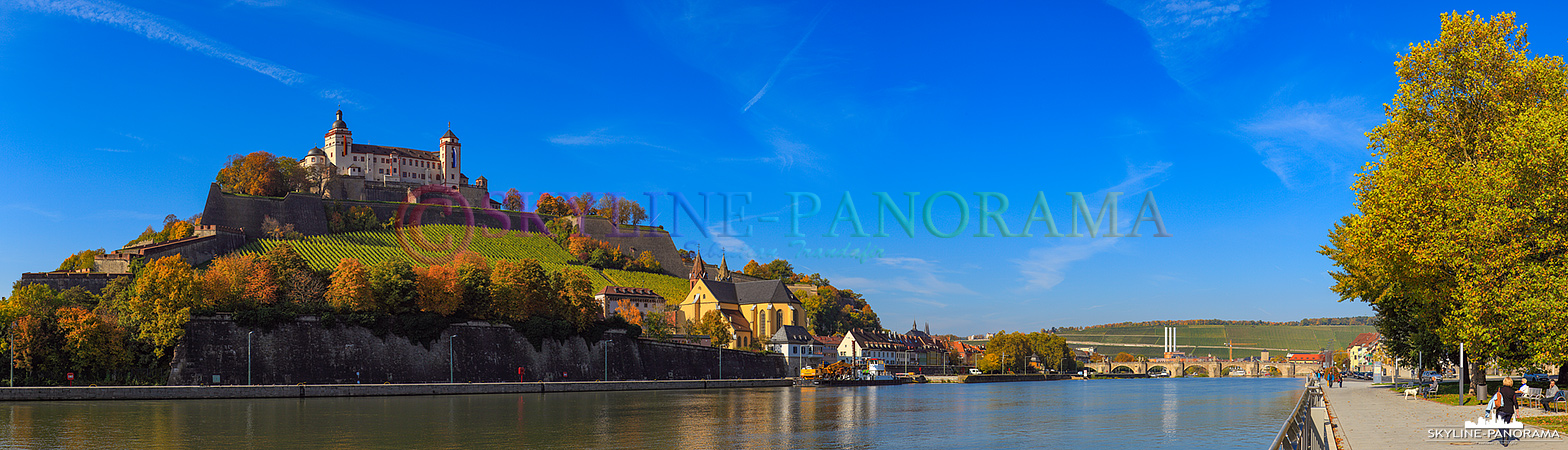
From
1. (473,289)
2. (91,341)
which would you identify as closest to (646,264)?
(473,289)

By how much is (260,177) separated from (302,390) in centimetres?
6067

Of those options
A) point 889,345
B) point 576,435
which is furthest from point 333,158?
point 576,435

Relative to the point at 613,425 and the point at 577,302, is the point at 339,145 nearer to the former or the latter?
the point at 577,302

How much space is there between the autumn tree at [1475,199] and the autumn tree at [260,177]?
99.7 m

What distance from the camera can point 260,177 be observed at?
345 ft

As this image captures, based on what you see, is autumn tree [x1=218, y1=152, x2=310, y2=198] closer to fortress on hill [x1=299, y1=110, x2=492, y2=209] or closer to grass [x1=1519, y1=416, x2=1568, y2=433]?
fortress on hill [x1=299, y1=110, x2=492, y2=209]

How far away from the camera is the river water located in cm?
2542

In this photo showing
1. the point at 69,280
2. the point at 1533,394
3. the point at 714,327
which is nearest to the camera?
the point at 1533,394

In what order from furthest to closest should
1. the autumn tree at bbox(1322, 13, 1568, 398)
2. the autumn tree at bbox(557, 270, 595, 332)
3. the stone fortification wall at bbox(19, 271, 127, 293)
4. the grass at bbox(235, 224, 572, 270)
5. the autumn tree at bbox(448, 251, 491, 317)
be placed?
the grass at bbox(235, 224, 572, 270)
the autumn tree at bbox(557, 270, 595, 332)
the stone fortification wall at bbox(19, 271, 127, 293)
the autumn tree at bbox(448, 251, 491, 317)
the autumn tree at bbox(1322, 13, 1568, 398)

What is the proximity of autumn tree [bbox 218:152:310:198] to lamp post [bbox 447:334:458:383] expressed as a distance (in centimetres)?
5195

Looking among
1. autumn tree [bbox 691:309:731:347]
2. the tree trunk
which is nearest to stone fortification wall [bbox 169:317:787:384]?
autumn tree [bbox 691:309:731:347]

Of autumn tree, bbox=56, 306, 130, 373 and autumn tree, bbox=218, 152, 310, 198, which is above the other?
autumn tree, bbox=218, 152, 310, 198

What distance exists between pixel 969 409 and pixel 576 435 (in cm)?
2143

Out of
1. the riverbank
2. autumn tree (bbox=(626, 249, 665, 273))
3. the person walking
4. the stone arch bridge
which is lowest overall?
the stone arch bridge
